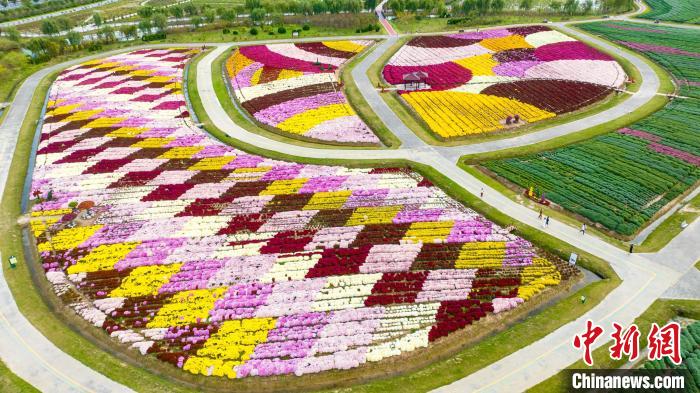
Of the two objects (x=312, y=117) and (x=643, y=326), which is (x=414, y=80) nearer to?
(x=312, y=117)

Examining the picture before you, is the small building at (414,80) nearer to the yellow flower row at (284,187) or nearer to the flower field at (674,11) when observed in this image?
the yellow flower row at (284,187)

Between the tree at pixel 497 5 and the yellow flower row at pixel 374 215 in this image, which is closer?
the yellow flower row at pixel 374 215

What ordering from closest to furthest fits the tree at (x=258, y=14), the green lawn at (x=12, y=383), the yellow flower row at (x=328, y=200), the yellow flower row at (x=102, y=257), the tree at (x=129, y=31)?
1. the green lawn at (x=12, y=383)
2. the yellow flower row at (x=102, y=257)
3. the yellow flower row at (x=328, y=200)
4. the tree at (x=129, y=31)
5. the tree at (x=258, y=14)

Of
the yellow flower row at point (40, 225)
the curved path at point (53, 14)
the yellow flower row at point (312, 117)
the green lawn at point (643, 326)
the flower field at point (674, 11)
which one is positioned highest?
the curved path at point (53, 14)

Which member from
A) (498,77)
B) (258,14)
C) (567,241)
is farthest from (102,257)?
(258,14)

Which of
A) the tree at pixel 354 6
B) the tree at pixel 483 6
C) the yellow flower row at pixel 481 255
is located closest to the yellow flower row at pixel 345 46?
the tree at pixel 354 6

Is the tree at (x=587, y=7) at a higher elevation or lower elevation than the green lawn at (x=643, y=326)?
higher
